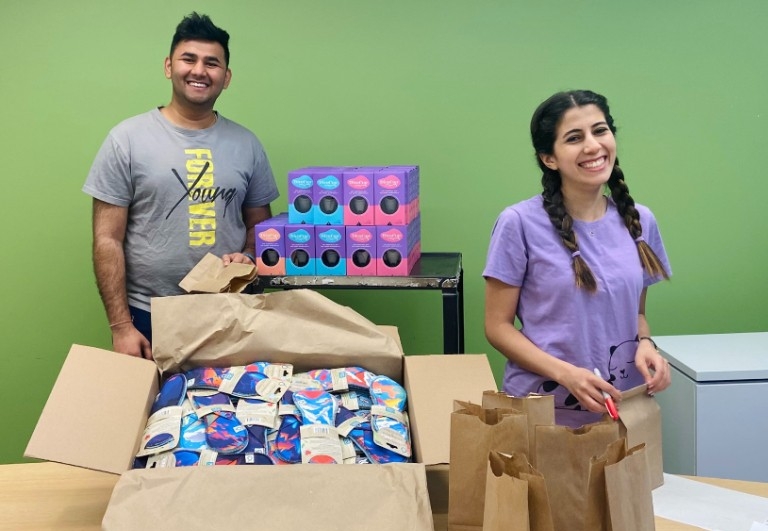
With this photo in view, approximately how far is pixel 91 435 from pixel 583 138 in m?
1.24

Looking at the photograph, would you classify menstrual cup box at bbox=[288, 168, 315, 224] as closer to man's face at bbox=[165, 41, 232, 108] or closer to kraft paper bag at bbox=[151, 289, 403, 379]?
man's face at bbox=[165, 41, 232, 108]

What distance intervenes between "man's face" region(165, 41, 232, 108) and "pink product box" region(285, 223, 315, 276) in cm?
53

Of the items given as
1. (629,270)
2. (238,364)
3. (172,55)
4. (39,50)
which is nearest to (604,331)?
(629,270)

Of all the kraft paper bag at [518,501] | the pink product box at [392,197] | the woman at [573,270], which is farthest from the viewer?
the pink product box at [392,197]

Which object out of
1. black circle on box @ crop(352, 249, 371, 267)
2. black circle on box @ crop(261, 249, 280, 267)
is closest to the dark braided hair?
black circle on box @ crop(352, 249, 371, 267)

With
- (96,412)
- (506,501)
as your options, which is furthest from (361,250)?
(506,501)

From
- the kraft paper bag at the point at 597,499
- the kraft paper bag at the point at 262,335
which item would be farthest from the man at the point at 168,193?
the kraft paper bag at the point at 597,499

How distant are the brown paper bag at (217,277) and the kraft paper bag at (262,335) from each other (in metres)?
0.25

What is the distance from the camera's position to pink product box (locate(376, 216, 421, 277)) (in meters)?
2.51

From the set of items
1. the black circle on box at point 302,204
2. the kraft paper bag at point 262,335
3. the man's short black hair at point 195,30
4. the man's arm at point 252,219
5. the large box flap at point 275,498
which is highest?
the man's short black hair at point 195,30

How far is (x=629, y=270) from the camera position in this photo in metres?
1.97

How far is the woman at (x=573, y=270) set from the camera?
195 cm

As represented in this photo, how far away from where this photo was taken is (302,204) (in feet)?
8.29

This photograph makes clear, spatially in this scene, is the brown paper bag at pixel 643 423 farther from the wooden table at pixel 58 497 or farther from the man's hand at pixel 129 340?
the man's hand at pixel 129 340
